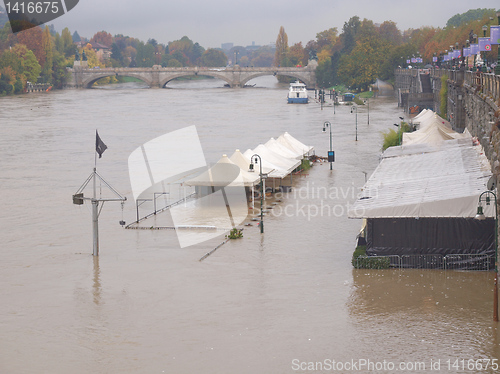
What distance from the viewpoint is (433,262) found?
29156 mm

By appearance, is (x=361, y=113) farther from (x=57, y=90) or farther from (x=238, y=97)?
(x=57, y=90)

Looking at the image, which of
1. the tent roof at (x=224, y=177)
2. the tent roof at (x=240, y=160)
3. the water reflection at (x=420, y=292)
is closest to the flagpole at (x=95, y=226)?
the tent roof at (x=224, y=177)

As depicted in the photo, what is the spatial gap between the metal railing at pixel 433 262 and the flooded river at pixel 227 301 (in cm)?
48

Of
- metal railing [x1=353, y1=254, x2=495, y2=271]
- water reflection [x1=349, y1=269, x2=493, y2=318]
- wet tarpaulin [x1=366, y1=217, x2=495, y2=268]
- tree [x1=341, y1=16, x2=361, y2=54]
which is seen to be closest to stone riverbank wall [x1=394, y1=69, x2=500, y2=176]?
wet tarpaulin [x1=366, y1=217, x2=495, y2=268]

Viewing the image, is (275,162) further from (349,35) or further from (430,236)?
(349,35)

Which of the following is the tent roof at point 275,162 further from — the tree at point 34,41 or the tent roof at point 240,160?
the tree at point 34,41

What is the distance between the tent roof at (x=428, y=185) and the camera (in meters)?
28.8

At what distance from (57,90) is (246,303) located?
17123 cm

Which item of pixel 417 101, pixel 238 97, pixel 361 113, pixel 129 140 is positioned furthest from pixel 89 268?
pixel 238 97

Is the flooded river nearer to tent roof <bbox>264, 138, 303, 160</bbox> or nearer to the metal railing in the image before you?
the metal railing

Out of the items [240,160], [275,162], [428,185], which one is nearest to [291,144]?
[275,162]

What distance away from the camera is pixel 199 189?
148 ft

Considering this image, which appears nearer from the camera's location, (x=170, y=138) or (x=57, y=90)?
(x=170, y=138)

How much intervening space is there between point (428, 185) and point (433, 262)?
4534 millimetres
